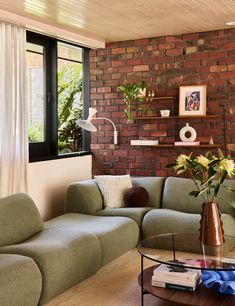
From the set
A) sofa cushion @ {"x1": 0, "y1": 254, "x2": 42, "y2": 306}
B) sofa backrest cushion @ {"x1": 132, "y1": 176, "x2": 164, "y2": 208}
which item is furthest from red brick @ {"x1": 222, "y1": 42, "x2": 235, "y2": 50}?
sofa cushion @ {"x1": 0, "y1": 254, "x2": 42, "y2": 306}

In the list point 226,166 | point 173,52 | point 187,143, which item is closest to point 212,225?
point 226,166

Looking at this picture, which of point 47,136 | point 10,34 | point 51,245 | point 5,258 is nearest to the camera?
point 5,258

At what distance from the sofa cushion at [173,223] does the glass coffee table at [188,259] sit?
0.83m

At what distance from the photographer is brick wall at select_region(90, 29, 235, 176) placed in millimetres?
5309

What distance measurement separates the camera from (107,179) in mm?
5141

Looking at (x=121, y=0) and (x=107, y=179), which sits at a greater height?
(x=121, y=0)

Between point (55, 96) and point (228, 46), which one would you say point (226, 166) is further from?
point (55, 96)

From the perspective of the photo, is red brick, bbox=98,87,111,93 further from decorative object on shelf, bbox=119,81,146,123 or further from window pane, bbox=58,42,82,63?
window pane, bbox=58,42,82,63

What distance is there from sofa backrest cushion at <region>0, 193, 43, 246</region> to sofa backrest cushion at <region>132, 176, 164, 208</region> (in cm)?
160

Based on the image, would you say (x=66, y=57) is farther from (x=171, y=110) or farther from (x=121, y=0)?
(x=121, y=0)

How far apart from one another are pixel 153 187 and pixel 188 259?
2.10m

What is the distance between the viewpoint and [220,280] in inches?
120

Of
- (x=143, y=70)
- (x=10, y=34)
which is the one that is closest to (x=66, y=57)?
(x=143, y=70)

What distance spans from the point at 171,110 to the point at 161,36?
0.92 metres
